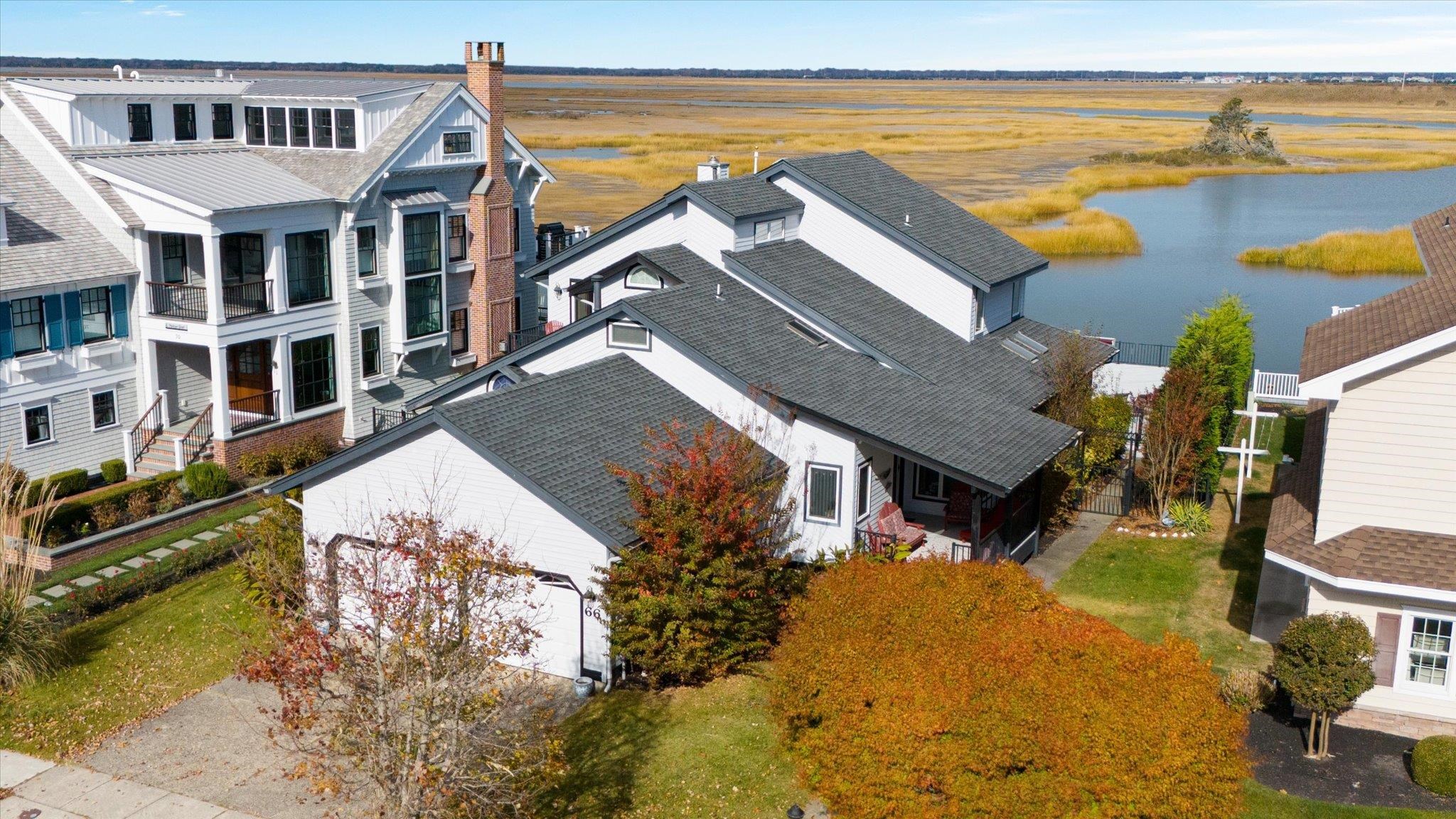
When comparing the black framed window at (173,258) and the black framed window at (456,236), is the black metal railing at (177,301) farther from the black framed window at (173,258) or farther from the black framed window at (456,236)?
the black framed window at (456,236)

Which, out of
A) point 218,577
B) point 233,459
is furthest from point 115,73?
point 218,577

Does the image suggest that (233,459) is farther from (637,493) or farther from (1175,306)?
(1175,306)

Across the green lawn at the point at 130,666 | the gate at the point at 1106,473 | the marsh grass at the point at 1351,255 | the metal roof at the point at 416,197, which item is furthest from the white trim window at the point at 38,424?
the marsh grass at the point at 1351,255

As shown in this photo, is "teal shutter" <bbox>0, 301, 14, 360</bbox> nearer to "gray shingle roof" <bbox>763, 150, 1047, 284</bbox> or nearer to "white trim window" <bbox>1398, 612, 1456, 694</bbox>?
"gray shingle roof" <bbox>763, 150, 1047, 284</bbox>

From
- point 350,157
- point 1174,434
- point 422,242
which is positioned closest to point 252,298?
point 350,157

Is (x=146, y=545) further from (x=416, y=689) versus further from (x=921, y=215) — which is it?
(x=921, y=215)

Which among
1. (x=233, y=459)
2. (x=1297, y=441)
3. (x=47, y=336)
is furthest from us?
(x=1297, y=441)

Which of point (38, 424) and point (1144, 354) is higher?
point (38, 424)
